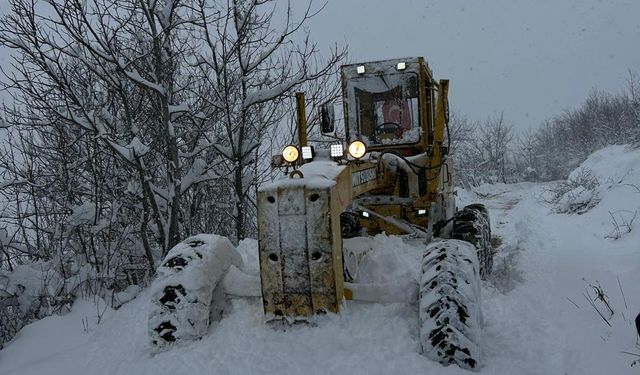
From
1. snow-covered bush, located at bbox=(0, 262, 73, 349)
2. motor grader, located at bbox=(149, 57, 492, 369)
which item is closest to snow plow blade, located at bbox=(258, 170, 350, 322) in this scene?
motor grader, located at bbox=(149, 57, 492, 369)

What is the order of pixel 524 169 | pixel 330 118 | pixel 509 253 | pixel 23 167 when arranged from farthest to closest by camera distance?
pixel 524 169 < pixel 509 253 < pixel 23 167 < pixel 330 118

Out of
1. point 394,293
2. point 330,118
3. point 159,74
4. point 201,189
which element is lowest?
point 394,293

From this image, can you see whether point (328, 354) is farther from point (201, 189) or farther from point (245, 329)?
point (201, 189)

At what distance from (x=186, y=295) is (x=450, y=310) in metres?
1.85

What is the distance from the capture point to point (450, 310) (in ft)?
10.5

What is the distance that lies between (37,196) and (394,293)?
19.4 ft

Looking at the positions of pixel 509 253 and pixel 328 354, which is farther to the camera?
pixel 509 253

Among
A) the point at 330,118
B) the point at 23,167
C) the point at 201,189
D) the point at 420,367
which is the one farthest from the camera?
the point at 201,189

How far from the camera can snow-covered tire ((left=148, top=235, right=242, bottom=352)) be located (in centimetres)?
354

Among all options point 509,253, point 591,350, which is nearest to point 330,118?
point 591,350

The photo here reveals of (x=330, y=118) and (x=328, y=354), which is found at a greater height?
(x=330, y=118)

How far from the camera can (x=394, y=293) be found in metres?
3.62

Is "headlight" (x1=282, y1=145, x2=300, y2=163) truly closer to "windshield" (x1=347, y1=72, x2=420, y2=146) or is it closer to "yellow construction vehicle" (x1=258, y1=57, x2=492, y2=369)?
"yellow construction vehicle" (x1=258, y1=57, x2=492, y2=369)

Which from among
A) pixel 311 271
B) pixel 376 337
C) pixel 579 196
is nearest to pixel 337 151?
pixel 311 271
